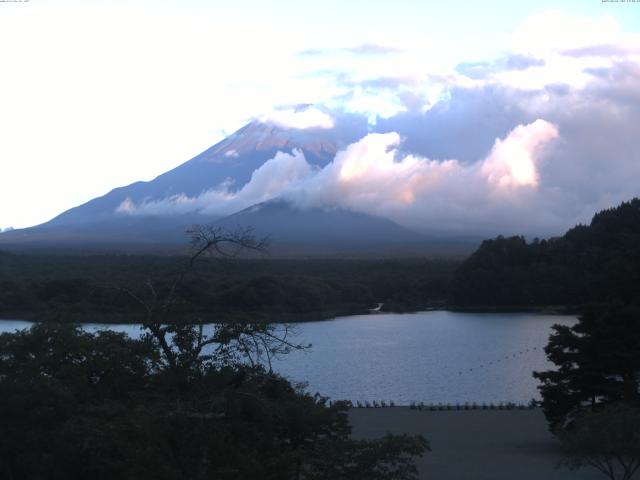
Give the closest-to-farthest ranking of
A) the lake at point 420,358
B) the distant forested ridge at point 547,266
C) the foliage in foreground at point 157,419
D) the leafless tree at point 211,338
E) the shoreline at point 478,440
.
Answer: the foliage in foreground at point 157,419
the leafless tree at point 211,338
the shoreline at point 478,440
the lake at point 420,358
the distant forested ridge at point 547,266

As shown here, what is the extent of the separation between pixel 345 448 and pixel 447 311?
31557 mm

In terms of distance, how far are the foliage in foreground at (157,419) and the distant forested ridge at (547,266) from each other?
2830 centimetres

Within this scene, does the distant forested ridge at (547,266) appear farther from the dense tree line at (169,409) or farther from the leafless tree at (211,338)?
the leafless tree at (211,338)

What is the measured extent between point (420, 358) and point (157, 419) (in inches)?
717

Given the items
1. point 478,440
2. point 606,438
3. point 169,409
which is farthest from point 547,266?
point 169,409

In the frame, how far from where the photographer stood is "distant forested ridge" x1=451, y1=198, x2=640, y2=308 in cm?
3584

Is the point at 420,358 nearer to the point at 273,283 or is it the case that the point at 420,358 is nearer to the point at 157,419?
the point at 273,283

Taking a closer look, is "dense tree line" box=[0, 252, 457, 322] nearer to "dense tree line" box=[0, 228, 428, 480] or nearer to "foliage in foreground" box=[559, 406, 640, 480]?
"dense tree line" box=[0, 228, 428, 480]

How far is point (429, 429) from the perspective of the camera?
12555 mm

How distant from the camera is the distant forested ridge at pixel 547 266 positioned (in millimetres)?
35844

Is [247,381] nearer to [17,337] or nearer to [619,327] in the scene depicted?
[17,337]

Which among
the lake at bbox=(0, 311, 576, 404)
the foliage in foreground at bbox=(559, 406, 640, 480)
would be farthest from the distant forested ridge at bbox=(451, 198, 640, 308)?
the foliage in foreground at bbox=(559, 406, 640, 480)

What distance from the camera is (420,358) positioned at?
2209 cm

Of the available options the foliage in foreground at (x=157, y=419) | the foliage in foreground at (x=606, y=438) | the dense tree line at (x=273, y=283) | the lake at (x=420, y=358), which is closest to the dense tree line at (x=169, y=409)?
the foliage in foreground at (x=157, y=419)
